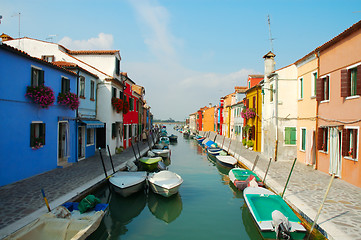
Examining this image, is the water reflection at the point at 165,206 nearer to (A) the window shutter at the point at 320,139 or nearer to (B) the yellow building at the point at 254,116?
(A) the window shutter at the point at 320,139

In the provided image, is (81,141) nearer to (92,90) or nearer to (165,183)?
(92,90)

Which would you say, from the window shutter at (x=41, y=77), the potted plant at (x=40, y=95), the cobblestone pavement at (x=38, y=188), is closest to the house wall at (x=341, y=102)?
the cobblestone pavement at (x=38, y=188)

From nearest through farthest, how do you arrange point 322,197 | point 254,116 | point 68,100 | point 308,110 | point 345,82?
point 322,197, point 345,82, point 68,100, point 308,110, point 254,116

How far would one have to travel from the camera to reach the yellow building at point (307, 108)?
47.6 ft

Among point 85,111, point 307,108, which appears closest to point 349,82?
point 307,108

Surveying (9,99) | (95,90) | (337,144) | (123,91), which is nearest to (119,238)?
(9,99)

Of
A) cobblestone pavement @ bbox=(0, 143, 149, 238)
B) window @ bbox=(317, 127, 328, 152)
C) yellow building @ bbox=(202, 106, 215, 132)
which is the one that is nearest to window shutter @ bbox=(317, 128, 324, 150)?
window @ bbox=(317, 127, 328, 152)

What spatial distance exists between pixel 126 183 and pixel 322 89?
11.2m

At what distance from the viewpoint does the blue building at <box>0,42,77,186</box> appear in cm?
994

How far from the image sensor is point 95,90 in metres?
18.9

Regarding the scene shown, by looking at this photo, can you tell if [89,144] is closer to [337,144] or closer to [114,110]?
[114,110]

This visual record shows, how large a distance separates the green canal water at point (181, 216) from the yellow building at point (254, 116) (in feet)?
35.8

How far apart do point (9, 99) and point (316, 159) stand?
50.3 ft

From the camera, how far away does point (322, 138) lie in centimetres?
1351
